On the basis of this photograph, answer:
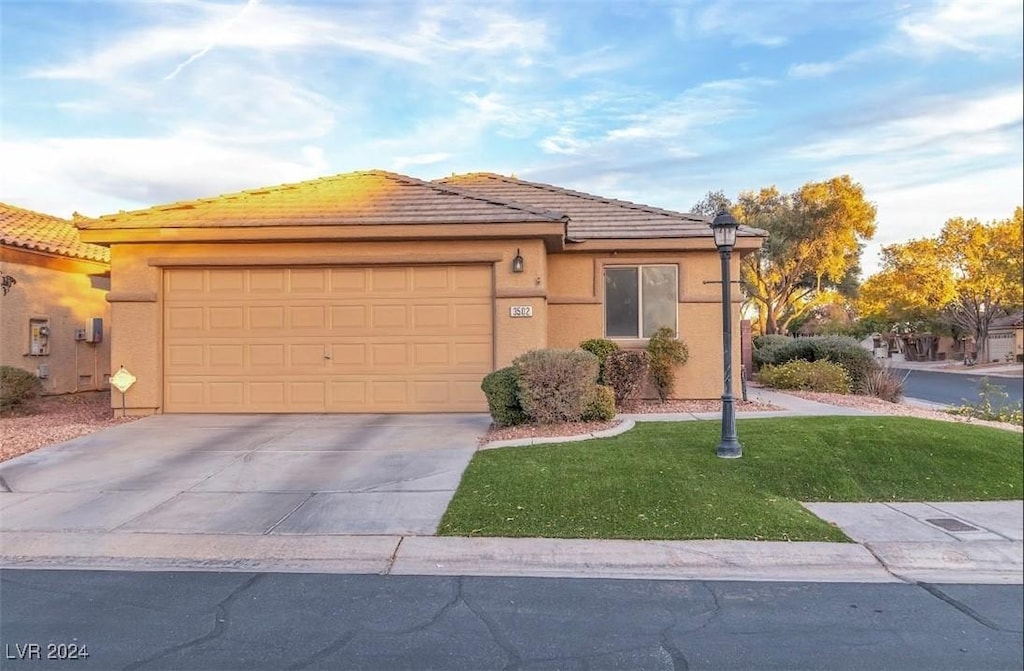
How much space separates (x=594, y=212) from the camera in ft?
45.1

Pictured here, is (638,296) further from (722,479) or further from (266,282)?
(266,282)

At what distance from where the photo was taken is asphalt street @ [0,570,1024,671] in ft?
12.1

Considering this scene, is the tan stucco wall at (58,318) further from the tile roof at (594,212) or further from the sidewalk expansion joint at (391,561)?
the sidewalk expansion joint at (391,561)

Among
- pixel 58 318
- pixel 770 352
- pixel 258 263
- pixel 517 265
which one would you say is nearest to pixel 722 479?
pixel 517 265

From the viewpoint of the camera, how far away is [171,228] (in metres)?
11.1

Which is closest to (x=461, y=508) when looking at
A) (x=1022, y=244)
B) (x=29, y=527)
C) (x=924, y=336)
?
(x=29, y=527)

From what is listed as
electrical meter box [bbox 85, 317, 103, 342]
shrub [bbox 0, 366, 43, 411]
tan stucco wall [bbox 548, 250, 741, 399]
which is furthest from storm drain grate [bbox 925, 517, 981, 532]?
electrical meter box [bbox 85, 317, 103, 342]

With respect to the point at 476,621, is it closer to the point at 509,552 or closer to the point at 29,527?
the point at 509,552

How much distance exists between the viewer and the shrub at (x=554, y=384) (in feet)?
29.7

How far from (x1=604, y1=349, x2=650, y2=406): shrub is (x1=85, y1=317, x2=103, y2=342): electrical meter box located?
11.6 m

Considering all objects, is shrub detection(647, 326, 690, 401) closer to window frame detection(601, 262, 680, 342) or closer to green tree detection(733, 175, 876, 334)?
window frame detection(601, 262, 680, 342)

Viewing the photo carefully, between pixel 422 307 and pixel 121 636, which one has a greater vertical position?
pixel 422 307

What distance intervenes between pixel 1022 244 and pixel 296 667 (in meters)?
46.0

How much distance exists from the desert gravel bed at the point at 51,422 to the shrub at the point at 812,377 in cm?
1324
